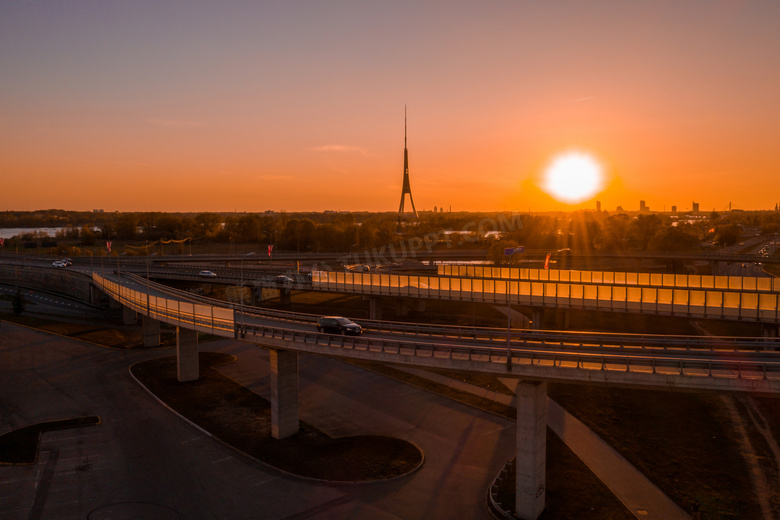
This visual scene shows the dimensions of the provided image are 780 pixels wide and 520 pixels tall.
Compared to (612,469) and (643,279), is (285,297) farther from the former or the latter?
(612,469)

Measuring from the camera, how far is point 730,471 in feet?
114

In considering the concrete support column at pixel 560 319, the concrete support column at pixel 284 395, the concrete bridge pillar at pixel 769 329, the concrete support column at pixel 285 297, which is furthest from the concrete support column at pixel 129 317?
the concrete bridge pillar at pixel 769 329

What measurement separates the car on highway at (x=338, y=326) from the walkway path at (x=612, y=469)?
1563cm

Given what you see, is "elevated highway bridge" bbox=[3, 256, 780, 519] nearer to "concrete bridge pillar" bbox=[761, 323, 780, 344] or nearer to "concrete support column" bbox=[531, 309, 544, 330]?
"concrete bridge pillar" bbox=[761, 323, 780, 344]

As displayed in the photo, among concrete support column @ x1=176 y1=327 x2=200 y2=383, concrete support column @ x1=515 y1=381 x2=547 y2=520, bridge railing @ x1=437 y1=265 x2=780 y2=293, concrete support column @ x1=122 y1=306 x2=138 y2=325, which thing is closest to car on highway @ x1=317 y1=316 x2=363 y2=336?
concrete support column @ x1=515 y1=381 x2=547 y2=520

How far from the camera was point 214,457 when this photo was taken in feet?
123

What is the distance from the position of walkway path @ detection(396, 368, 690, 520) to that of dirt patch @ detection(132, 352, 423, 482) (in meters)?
11.9

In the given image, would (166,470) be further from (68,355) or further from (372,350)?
(68,355)

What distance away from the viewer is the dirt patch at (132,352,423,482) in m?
35.5

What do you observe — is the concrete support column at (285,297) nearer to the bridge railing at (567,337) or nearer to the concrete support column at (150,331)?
the concrete support column at (150,331)

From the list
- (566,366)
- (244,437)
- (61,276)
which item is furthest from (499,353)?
(61,276)

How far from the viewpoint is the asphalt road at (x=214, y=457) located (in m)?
30.8

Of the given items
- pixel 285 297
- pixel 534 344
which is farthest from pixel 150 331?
pixel 534 344

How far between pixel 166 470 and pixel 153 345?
125 ft
